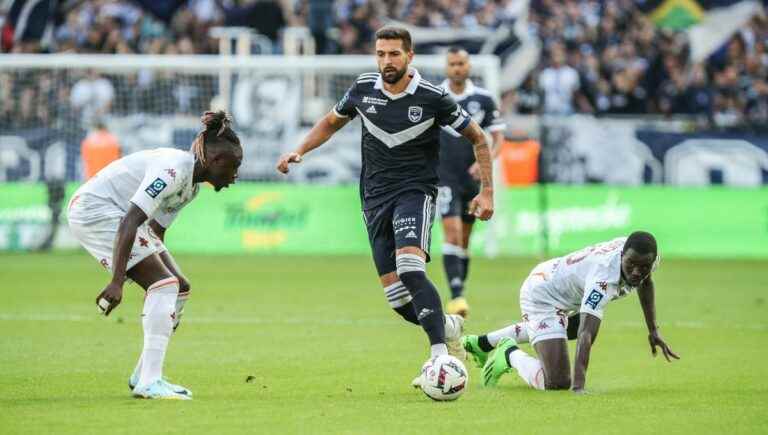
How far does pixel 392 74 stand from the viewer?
9.61 m

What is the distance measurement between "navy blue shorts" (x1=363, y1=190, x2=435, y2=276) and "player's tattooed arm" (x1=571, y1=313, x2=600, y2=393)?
46.6 inches

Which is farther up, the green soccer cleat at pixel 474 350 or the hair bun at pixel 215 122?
the hair bun at pixel 215 122

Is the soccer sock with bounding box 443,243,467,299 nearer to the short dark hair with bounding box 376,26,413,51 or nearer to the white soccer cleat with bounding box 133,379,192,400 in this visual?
the short dark hair with bounding box 376,26,413,51

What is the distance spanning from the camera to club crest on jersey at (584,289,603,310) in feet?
30.9

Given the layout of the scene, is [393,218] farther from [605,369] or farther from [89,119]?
[89,119]

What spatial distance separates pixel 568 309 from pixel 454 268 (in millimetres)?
5110

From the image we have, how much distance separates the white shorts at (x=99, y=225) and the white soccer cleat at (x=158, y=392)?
2.61 ft

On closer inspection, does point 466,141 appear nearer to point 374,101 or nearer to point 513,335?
point 513,335

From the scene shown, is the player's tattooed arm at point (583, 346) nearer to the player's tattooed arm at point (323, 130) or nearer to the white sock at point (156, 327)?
the player's tattooed arm at point (323, 130)

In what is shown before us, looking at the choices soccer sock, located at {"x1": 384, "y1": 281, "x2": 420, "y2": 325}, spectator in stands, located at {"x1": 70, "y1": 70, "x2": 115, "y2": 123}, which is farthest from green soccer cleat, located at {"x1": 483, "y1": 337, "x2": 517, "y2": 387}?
spectator in stands, located at {"x1": 70, "y1": 70, "x2": 115, "y2": 123}

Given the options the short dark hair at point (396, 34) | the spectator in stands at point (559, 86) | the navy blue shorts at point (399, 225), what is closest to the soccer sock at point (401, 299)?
the navy blue shorts at point (399, 225)

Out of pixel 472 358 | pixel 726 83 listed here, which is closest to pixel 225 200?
pixel 726 83

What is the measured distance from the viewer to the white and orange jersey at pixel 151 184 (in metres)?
8.73

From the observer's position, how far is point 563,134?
2636cm
